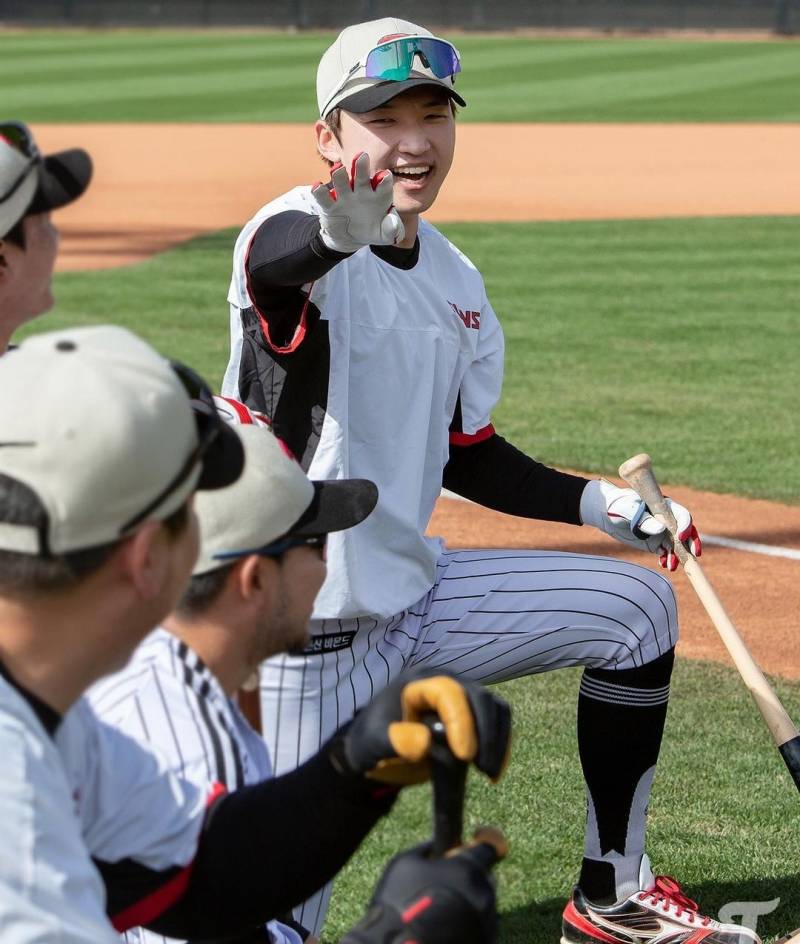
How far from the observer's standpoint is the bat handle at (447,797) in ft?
7.19

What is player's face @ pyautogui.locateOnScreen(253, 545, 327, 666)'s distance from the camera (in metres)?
2.71

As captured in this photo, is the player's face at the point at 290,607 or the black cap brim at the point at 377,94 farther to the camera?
the black cap brim at the point at 377,94

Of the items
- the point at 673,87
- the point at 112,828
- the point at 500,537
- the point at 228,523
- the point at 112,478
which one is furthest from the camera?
the point at 673,87

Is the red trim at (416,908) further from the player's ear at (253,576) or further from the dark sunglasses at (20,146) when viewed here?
the dark sunglasses at (20,146)

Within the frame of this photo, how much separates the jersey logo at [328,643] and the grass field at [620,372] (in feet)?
2.71

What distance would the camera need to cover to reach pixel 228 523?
2691 mm

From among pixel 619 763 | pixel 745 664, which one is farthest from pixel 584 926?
pixel 745 664

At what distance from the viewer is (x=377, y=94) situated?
4219mm

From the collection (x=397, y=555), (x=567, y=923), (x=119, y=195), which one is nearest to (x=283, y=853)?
(x=397, y=555)

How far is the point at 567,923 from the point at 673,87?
1123 inches

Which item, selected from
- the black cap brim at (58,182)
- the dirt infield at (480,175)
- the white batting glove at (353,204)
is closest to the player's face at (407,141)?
the white batting glove at (353,204)

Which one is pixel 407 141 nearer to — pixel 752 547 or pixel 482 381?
pixel 482 381

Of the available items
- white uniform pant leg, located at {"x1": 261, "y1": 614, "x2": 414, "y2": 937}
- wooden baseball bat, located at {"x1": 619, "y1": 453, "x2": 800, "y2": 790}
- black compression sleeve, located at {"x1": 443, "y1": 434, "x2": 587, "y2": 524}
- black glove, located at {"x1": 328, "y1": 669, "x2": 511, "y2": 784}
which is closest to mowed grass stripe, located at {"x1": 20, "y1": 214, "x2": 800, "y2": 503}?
black compression sleeve, located at {"x1": 443, "y1": 434, "x2": 587, "y2": 524}

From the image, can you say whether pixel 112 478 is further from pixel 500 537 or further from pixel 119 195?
pixel 119 195
